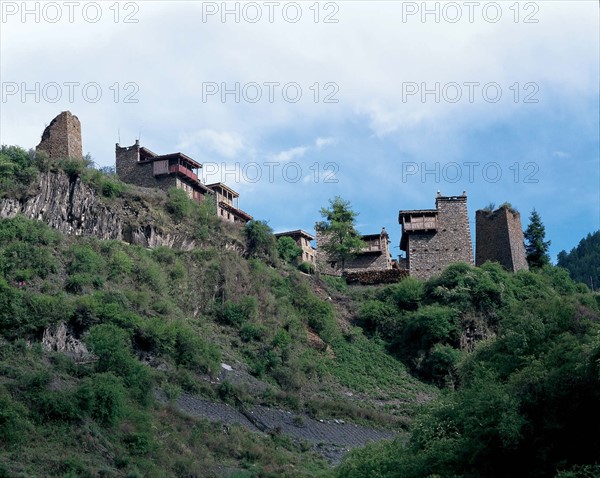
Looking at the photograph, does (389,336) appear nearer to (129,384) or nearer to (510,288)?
(510,288)

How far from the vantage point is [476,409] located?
1335 inches

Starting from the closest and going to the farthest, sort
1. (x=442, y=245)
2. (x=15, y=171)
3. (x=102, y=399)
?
(x=102, y=399) → (x=15, y=171) → (x=442, y=245)

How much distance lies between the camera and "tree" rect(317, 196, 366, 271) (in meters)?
80.0

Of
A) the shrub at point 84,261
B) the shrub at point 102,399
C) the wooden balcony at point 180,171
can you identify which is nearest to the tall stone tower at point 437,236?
the wooden balcony at point 180,171

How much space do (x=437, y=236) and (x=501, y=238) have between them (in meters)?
4.81

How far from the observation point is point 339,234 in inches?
3169

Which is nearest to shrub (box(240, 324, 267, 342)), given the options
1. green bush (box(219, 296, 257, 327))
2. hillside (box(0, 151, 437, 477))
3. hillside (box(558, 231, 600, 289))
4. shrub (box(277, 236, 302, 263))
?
hillside (box(0, 151, 437, 477))

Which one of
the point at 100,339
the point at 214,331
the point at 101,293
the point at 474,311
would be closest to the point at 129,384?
the point at 100,339

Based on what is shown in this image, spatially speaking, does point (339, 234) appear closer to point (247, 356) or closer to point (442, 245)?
point (442, 245)

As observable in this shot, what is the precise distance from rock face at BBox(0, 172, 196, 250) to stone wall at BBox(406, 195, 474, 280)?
20.2m

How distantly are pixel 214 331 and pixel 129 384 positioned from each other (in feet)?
43.7

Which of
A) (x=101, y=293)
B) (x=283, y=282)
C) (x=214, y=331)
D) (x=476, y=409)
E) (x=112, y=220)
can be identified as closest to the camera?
(x=476, y=409)

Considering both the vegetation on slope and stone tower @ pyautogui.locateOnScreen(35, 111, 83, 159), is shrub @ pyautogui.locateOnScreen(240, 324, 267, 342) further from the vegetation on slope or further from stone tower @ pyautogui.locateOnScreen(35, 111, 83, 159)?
the vegetation on slope

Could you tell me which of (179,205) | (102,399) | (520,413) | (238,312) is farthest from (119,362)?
(179,205)
